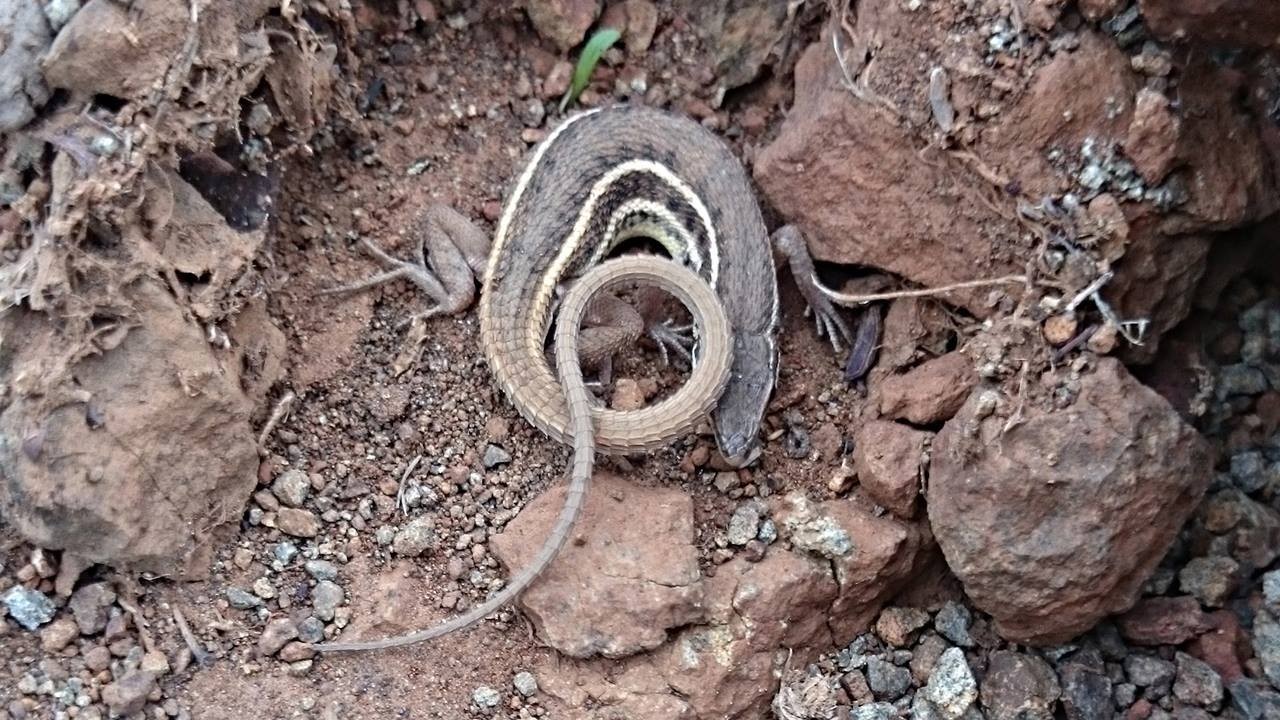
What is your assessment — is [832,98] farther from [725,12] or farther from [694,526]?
[694,526]

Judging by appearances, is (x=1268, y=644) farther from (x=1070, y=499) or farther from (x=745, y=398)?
(x=745, y=398)

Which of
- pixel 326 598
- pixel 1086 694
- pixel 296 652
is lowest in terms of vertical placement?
pixel 296 652

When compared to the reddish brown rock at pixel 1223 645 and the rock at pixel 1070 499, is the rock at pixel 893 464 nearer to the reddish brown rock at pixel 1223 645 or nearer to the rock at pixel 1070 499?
the rock at pixel 1070 499

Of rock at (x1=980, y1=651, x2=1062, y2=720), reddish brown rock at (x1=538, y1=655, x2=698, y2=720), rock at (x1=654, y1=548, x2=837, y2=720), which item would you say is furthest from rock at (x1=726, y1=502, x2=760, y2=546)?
rock at (x1=980, y1=651, x2=1062, y2=720)

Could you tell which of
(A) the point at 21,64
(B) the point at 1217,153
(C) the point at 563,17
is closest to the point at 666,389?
(C) the point at 563,17

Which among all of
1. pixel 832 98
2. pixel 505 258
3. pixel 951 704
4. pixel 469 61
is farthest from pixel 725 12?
pixel 951 704

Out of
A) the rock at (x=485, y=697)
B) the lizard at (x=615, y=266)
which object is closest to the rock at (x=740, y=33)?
the lizard at (x=615, y=266)
